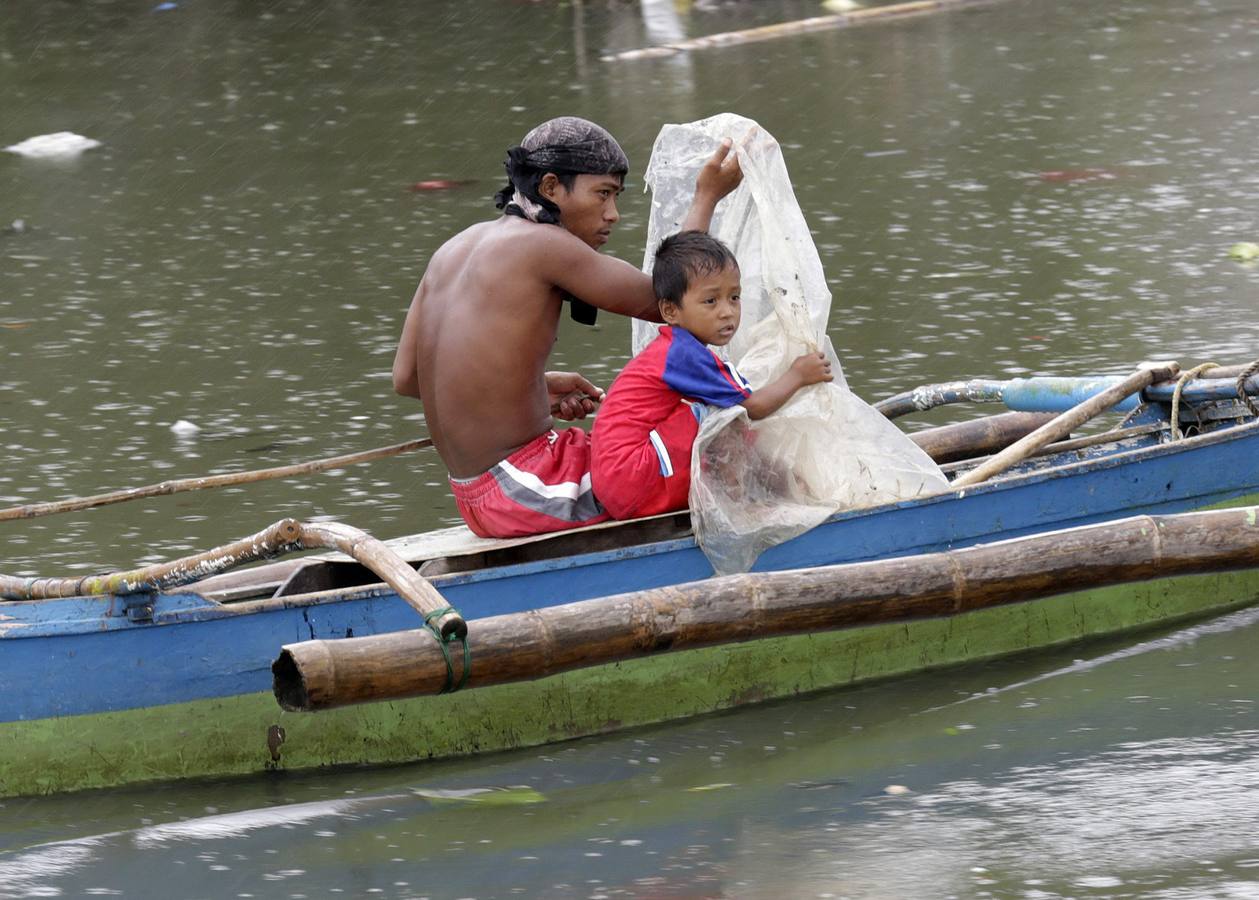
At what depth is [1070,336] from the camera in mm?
7359

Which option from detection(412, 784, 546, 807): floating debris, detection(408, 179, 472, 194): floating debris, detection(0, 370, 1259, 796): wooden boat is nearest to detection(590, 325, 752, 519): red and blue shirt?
detection(0, 370, 1259, 796): wooden boat

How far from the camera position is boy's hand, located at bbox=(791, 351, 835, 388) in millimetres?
4535

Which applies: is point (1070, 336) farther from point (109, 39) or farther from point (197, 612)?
point (109, 39)

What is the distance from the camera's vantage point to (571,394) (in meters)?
5.08

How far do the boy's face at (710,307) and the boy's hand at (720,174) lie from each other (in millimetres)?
284

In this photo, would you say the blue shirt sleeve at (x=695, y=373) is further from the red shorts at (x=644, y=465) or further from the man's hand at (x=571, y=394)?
the man's hand at (x=571, y=394)

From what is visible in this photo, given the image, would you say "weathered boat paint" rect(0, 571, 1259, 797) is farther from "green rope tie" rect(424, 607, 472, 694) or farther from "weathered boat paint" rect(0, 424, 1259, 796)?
"green rope tie" rect(424, 607, 472, 694)

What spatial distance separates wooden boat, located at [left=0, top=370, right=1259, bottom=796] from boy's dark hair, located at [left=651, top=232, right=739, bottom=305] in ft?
1.84

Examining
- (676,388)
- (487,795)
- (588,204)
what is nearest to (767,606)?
(676,388)

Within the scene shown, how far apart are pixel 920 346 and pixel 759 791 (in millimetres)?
3458

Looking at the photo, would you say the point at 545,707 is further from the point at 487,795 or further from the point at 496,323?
the point at 496,323

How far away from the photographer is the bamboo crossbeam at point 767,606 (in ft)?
12.3

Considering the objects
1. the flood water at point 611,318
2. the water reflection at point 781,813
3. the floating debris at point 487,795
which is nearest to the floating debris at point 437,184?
the flood water at point 611,318

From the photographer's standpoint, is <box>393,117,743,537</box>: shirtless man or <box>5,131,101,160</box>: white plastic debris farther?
<box>5,131,101,160</box>: white plastic debris
